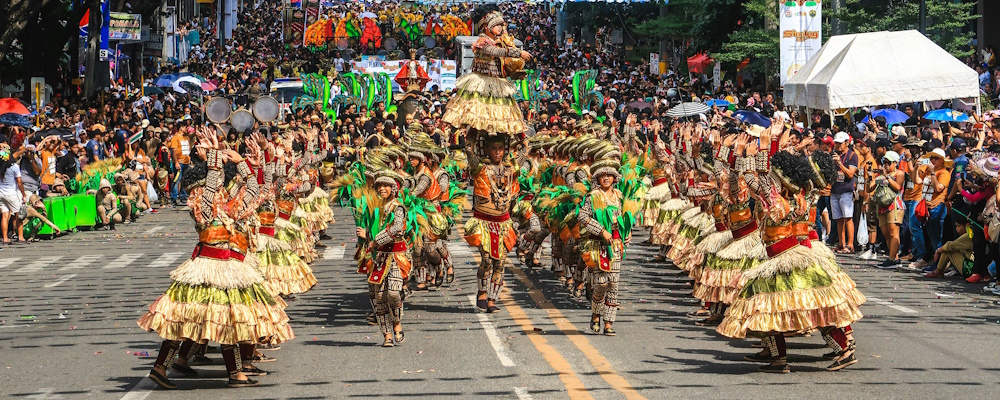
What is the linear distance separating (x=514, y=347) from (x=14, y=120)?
20643mm

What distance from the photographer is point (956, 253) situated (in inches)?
698

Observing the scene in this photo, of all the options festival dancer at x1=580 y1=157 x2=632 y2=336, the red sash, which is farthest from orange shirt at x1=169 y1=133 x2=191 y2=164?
the red sash

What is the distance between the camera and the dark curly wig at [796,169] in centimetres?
1121

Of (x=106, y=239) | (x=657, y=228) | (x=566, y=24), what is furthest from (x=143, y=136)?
(x=566, y=24)

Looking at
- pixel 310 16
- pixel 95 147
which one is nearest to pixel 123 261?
pixel 95 147

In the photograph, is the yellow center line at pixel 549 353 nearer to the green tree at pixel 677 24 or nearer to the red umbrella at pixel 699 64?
the red umbrella at pixel 699 64

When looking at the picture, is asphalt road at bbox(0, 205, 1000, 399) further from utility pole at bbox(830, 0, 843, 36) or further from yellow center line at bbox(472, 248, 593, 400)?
utility pole at bbox(830, 0, 843, 36)

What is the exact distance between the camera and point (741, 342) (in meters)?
12.6

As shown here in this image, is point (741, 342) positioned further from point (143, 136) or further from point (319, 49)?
point (319, 49)

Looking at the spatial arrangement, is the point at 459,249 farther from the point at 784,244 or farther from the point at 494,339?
the point at 784,244

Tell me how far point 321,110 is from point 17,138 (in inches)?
502

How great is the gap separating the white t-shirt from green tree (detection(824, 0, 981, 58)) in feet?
66.7

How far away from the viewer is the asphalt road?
10.4 meters

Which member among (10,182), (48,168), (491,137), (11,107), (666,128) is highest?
(11,107)
